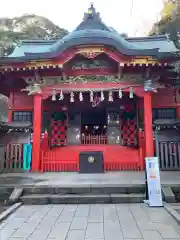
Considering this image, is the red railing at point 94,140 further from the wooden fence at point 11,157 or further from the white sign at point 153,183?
the white sign at point 153,183

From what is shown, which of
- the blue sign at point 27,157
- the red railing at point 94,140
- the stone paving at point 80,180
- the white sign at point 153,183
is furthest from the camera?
the red railing at point 94,140

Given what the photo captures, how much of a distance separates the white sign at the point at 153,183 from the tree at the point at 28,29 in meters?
24.8

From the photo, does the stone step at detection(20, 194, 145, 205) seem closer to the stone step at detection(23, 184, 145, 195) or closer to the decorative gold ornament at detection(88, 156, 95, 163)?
the stone step at detection(23, 184, 145, 195)

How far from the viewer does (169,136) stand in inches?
440

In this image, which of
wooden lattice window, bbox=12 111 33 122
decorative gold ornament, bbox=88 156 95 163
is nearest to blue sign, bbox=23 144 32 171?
wooden lattice window, bbox=12 111 33 122

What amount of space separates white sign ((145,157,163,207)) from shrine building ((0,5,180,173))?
4.00 metres

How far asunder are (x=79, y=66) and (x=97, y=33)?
1.86 meters

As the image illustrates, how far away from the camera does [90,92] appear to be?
37.2 ft

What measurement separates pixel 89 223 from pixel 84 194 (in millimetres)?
2022

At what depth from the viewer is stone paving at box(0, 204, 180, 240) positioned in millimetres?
4070

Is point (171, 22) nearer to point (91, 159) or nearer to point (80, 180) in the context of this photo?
point (91, 159)

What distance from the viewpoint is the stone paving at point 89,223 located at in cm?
407

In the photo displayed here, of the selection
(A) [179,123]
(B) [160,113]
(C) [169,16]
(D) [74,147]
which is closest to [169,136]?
(A) [179,123]

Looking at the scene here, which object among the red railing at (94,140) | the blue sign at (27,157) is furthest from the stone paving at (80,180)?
the red railing at (94,140)
